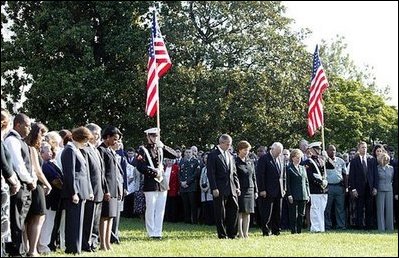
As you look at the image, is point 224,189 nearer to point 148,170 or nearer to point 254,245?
point 148,170

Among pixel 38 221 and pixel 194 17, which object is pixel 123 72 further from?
pixel 38 221

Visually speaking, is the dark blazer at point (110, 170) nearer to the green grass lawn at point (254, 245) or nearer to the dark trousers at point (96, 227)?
the dark trousers at point (96, 227)

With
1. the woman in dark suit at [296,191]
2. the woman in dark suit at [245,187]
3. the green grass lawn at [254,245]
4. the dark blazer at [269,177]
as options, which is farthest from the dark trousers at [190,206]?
the woman in dark suit at [245,187]

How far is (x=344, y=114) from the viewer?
1590 inches

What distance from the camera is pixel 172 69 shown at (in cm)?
3103

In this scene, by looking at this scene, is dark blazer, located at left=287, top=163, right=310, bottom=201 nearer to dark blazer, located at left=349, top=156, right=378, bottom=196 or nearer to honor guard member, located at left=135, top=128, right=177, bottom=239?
dark blazer, located at left=349, top=156, right=378, bottom=196

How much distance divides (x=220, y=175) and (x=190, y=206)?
6338 mm

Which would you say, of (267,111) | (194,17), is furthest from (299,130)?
(194,17)

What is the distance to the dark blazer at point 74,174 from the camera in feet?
34.2

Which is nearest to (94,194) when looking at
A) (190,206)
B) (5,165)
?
(5,165)

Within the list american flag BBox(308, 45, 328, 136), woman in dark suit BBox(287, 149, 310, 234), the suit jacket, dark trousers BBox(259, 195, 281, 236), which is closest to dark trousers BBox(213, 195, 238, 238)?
the suit jacket

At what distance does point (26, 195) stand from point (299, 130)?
78.6 ft

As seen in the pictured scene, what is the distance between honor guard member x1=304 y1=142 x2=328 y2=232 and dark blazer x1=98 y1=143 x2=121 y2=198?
641 cm

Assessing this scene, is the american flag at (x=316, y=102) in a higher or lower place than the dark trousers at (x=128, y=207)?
higher
